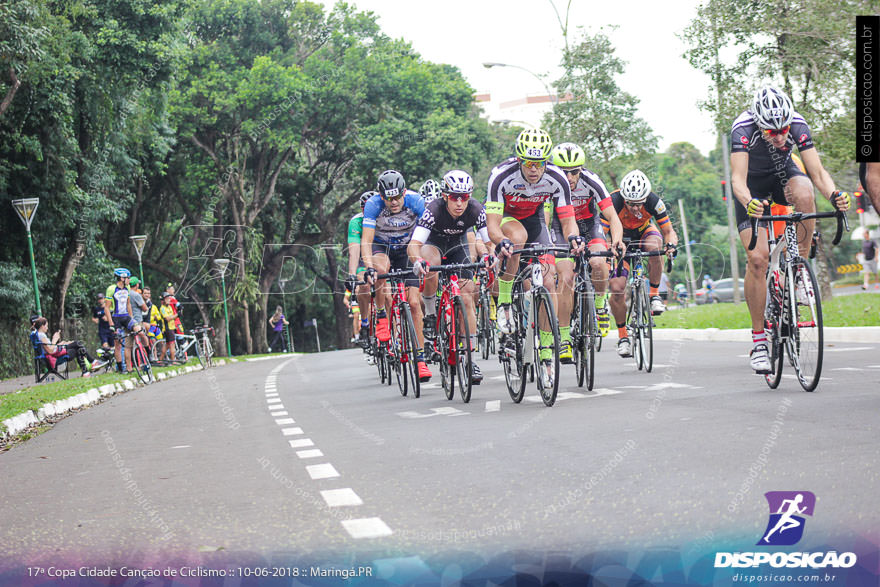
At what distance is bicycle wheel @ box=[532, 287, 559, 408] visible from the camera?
9.33 meters

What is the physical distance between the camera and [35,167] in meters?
31.0

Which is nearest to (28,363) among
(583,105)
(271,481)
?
(583,105)

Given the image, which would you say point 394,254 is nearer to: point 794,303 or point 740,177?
point 740,177

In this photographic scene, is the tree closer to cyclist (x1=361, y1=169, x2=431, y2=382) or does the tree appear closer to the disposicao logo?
cyclist (x1=361, y1=169, x2=431, y2=382)

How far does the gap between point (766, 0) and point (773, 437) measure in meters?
20.2

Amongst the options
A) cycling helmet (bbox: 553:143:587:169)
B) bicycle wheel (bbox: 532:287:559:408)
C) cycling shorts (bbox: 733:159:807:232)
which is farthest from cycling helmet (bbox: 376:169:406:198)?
cycling shorts (bbox: 733:159:807:232)

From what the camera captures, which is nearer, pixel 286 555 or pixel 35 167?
pixel 286 555

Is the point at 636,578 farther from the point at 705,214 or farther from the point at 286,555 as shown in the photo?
the point at 705,214

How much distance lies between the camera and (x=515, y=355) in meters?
9.95

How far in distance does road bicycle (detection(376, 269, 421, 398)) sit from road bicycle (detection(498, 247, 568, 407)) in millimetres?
2046

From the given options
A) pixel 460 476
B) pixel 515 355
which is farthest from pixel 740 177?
pixel 460 476

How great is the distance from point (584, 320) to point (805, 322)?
274cm

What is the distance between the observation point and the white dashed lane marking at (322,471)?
6711mm

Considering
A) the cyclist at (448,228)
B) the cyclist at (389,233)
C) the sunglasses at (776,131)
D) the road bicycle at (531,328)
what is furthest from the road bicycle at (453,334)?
the sunglasses at (776,131)
